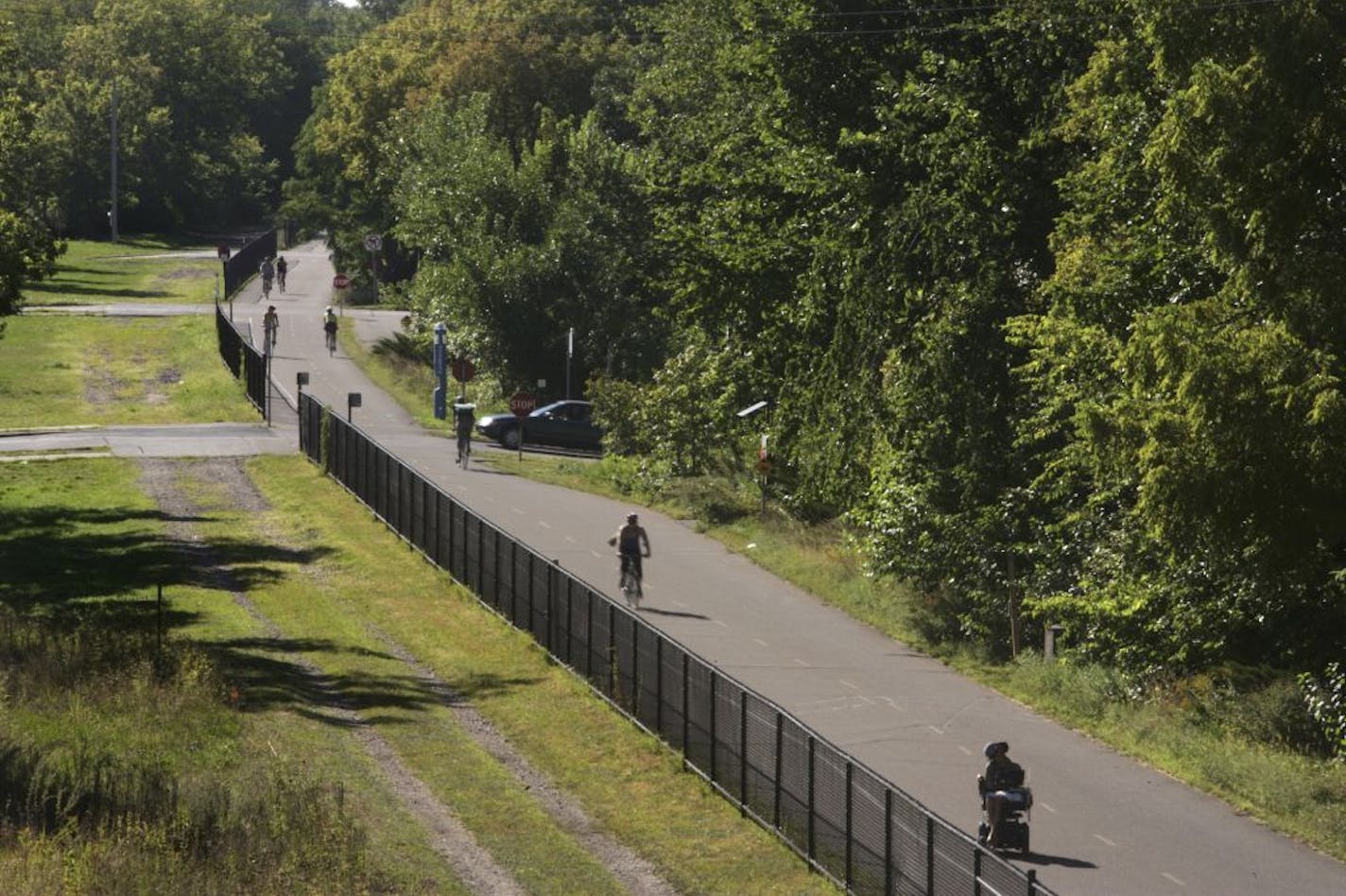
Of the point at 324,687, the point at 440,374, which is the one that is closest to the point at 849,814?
the point at 324,687

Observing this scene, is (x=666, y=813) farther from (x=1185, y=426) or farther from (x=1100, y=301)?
(x=1100, y=301)

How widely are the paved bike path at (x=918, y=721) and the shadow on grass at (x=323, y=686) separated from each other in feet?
14.2

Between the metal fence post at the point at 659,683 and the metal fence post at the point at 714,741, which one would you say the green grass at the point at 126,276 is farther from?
the metal fence post at the point at 714,741

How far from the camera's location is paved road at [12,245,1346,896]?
63.6ft

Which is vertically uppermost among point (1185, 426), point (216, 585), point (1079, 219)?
point (1079, 219)

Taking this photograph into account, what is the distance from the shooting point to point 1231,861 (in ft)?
64.1

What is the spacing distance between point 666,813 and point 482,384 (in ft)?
146

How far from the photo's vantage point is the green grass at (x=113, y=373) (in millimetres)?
61688

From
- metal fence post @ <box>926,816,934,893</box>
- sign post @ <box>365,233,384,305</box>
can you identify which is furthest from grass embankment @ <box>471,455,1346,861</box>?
sign post @ <box>365,233,384,305</box>

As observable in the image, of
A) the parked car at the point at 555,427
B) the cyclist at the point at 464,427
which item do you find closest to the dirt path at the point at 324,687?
the cyclist at the point at 464,427

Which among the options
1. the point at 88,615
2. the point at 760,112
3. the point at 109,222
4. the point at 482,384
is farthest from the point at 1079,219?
the point at 109,222

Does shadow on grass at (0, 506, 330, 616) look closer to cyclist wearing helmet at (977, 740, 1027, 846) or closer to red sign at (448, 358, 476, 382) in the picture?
red sign at (448, 358, 476, 382)

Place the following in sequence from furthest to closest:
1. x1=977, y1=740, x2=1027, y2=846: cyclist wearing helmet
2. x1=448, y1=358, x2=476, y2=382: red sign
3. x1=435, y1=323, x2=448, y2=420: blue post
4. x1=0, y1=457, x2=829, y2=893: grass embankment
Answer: x1=435, y1=323, x2=448, y2=420: blue post < x1=448, y1=358, x2=476, y2=382: red sign < x1=977, y1=740, x2=1027, y2=846: cyclist wearing helmet < x1=0, y1=457, x2=829, y2=893: grass embankment

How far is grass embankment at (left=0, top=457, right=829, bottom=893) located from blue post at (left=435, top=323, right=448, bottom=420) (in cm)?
2105
